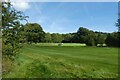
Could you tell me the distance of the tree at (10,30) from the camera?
11.5 m

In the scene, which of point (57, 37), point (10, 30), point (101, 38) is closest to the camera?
point (10, 30)

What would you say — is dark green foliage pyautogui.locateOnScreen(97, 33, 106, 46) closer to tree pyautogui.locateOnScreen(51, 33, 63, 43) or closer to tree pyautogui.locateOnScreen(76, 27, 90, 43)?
tree pyautogui.locateOnScreen(76, 27, 90, 43)

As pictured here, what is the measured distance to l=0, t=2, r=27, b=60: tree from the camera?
1148 cm

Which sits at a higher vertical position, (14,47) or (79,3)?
(79,3)

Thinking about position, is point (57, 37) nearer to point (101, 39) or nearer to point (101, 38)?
point (101, 38)

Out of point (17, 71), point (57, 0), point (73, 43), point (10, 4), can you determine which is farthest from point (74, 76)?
point (73, 43)

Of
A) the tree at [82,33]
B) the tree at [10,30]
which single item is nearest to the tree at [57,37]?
the tree at [82,33]

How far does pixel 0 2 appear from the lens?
11070mm

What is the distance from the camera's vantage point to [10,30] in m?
11.8

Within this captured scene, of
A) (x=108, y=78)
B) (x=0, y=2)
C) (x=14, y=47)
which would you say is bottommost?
(x=108, y=78)

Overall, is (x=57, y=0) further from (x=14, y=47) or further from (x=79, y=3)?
(x=14, y=47)

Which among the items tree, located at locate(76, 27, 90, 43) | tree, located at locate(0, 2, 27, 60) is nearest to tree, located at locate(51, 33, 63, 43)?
tree, located at locate(76, 27, 90, 43)

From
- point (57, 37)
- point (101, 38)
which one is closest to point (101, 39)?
point (101, 38)

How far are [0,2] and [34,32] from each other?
3413 millimetres
